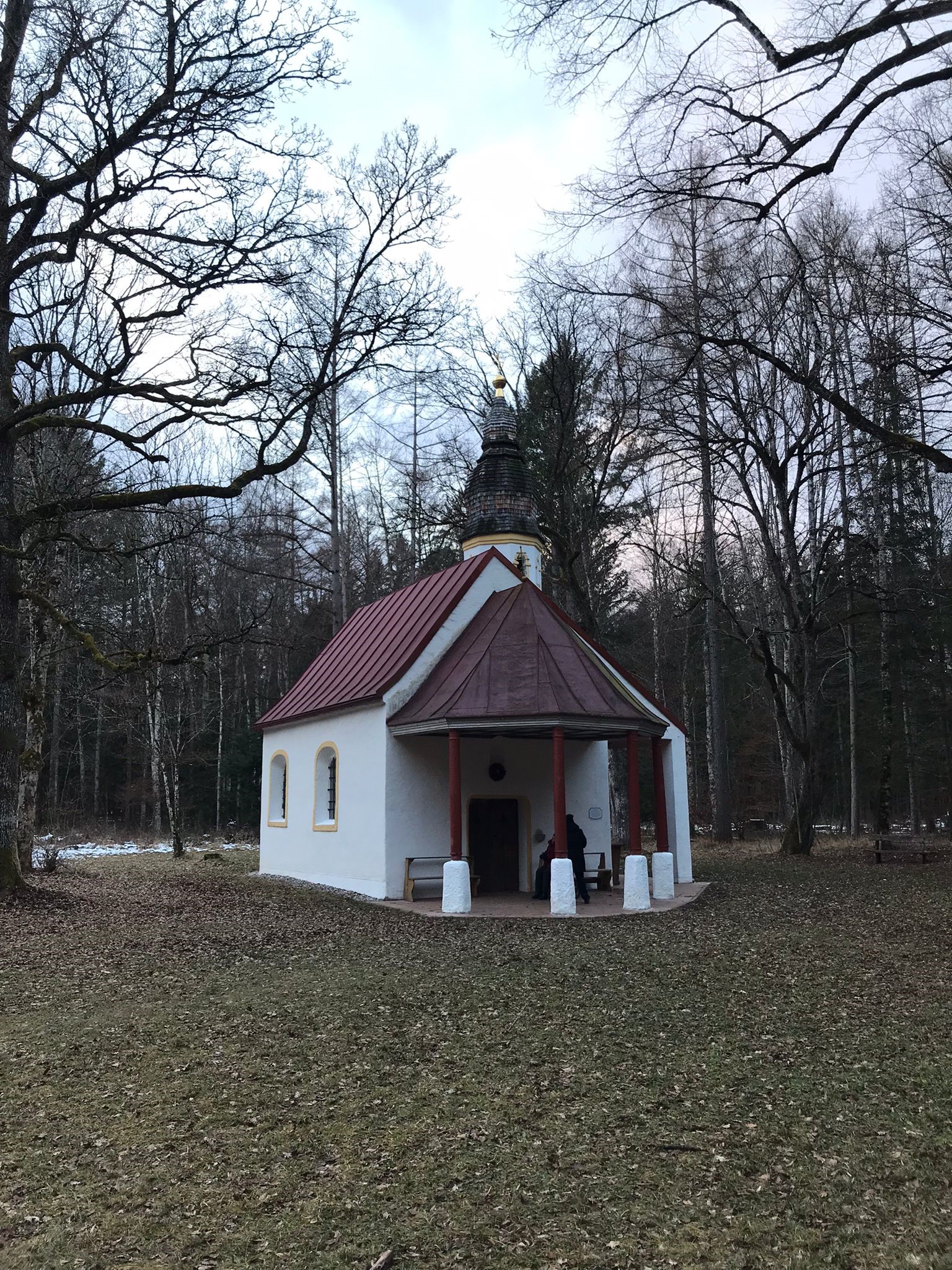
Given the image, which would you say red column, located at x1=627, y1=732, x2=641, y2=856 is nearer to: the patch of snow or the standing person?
the standing person

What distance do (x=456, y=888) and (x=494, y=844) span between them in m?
3.57

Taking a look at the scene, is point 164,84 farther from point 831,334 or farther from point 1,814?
point 831,334

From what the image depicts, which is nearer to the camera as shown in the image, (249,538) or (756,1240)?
(756,1240)

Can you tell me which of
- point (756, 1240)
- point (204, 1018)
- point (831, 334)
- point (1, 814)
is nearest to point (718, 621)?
point (831, 334)

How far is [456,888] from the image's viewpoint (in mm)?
14047

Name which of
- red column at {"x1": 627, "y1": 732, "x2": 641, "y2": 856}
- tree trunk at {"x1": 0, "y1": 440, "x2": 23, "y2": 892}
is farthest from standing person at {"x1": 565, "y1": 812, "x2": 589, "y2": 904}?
tree trunk at {"x1": 0, "y1": 440, "x2": 23, "y2": 892}

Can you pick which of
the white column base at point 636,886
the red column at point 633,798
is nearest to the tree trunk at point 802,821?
the red column at point 633,798

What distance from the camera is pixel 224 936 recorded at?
11.6m

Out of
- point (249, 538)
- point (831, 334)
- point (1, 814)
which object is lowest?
point (1, 814)

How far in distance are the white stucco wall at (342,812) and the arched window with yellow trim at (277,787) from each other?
273 millimetres

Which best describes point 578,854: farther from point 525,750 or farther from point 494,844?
point 525,750

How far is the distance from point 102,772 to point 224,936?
31.4 m

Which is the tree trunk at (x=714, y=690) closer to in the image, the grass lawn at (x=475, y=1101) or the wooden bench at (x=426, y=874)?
the wooden bench at (x=426, y=874)

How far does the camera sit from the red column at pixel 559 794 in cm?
1396
